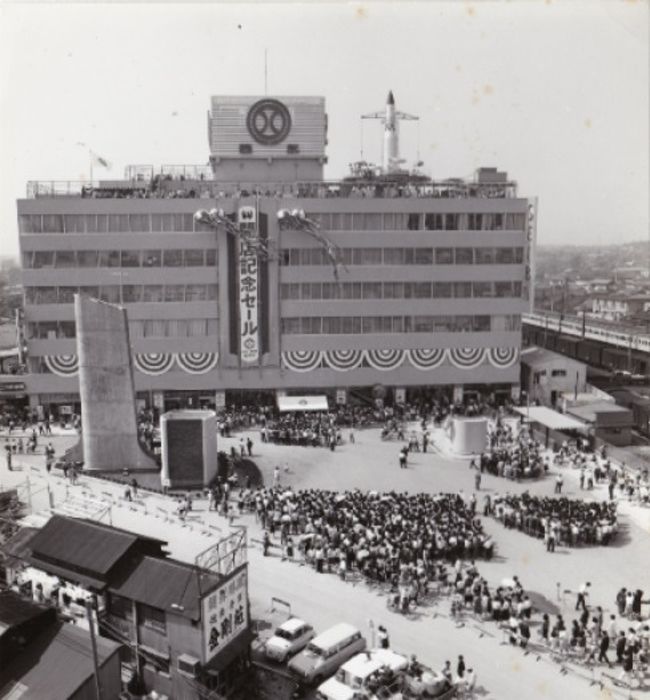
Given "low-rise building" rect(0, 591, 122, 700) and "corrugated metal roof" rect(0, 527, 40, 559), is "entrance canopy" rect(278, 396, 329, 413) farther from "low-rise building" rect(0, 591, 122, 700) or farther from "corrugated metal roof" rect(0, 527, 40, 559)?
"low-rise building" rect(0, 591, 122, 700)

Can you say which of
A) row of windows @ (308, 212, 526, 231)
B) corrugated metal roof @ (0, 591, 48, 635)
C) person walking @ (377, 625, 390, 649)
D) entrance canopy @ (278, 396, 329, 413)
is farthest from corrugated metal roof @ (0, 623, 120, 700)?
row of windows @ (308, 212, 526, 231)

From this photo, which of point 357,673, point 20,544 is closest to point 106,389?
point 20,544

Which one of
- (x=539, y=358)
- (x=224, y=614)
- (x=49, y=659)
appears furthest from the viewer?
(x=539, y=358)

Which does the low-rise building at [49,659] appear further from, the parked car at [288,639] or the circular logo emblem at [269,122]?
the circular logo emblem at [269,122]

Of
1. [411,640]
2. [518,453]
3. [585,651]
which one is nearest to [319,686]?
[411,640]

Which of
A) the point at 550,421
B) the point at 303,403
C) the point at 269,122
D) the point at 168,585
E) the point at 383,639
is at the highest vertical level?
the point at 269,122

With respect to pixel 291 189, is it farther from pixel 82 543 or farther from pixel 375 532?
pixel 82 543

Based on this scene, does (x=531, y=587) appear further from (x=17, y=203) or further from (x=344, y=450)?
(x=17, y=203)
